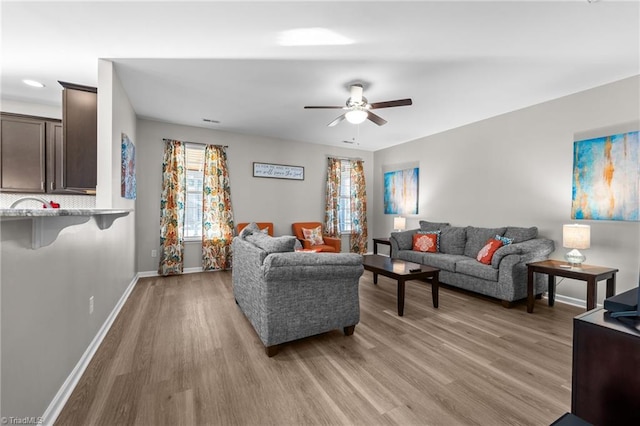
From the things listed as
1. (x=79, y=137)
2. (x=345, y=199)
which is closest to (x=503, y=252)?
(x=345, y=199)

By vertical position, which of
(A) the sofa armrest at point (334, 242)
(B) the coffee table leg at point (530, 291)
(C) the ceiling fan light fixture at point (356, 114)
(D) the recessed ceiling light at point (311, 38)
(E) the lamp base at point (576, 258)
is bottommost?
(B) the coffee table leg at point (530, 291)

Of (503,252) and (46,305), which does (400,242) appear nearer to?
(503,252)

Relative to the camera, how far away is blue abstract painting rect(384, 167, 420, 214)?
5.70 meters

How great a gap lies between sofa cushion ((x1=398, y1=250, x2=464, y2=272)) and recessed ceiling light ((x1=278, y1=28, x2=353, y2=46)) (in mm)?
3190

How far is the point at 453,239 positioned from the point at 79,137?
509 centimetres

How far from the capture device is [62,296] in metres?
1.65

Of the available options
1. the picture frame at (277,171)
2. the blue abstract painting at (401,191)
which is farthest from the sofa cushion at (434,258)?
the picture frame at (277,171)

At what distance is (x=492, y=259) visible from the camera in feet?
11.4

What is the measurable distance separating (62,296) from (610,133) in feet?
17.4

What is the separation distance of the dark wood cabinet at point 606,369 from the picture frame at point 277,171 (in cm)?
510

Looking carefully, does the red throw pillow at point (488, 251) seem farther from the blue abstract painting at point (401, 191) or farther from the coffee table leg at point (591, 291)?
the blue abstract painting at point (401, 191)

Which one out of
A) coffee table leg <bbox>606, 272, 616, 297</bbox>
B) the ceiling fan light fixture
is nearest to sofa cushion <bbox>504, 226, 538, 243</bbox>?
coffee table leg <bbox>606, 272, 616, 297</bbox>

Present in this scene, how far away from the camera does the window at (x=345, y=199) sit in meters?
6.43

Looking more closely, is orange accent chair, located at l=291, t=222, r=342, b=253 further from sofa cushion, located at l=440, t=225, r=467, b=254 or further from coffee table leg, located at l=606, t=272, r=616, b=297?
coffee table leg, located at l=606, t=272, r=616, b=297
